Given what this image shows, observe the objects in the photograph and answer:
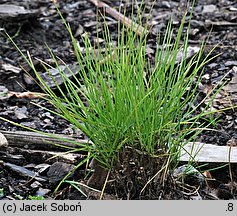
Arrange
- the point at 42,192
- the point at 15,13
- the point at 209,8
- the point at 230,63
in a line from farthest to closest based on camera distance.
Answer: the point at 209,8 < the point at 15,13 < the point at 230,63 < the point at 42,192

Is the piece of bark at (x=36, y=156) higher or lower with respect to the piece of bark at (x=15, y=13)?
higher

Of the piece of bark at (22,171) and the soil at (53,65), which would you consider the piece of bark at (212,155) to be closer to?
the soil at (53,65)

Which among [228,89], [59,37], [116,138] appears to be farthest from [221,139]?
[59,37]

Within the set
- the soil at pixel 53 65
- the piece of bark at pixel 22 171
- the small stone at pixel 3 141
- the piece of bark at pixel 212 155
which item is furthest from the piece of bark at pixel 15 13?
the piece of bark at pixel 212 155

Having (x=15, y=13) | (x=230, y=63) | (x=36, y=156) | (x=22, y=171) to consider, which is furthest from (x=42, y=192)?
(x=15, y=13)

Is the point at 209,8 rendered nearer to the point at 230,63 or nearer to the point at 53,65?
the point at 230,63

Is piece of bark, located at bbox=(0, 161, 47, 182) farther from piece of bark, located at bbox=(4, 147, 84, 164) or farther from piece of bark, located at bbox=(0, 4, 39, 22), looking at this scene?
piece of bark, located at bbox=(0, 4, 39, 22)

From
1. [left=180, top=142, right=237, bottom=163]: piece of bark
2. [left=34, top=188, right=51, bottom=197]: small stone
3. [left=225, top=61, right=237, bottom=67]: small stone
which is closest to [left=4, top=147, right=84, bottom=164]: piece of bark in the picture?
[left=34, top=188, right=51, bottom=197]: small stone

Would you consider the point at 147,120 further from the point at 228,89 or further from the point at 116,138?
the point at 228,89
